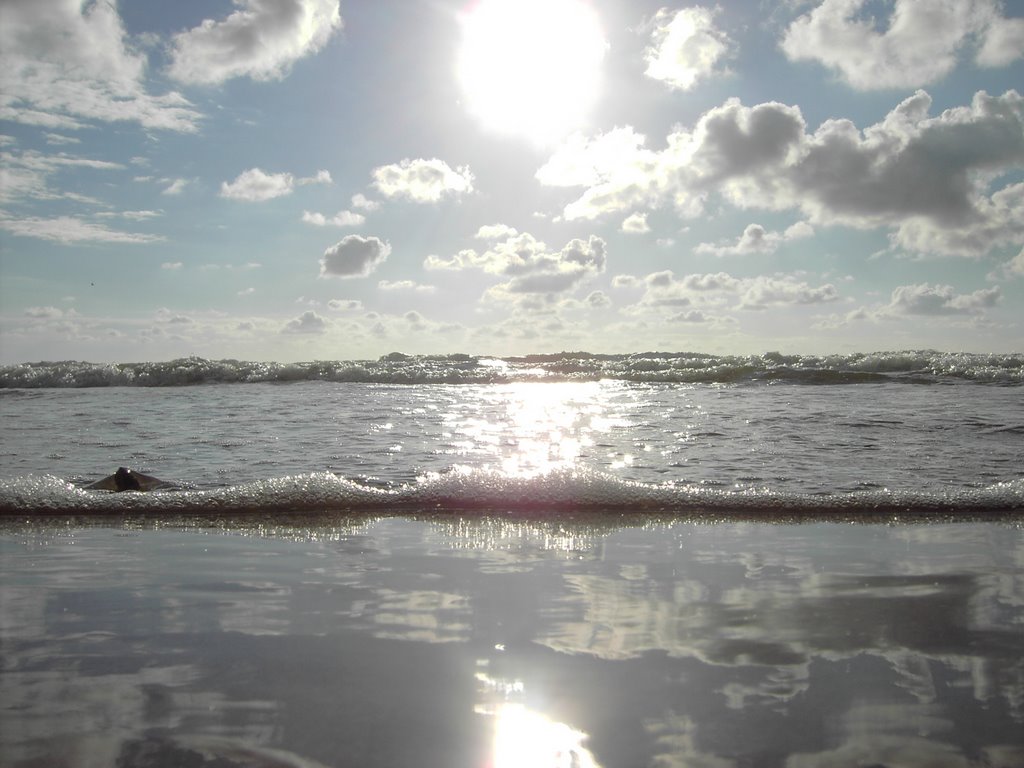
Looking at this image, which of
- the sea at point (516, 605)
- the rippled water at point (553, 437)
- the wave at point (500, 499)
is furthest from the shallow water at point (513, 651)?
the rippled water at point (553, 437)

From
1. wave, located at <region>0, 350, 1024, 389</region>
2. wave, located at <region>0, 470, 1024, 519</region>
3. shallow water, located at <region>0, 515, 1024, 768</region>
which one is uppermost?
wave, located at <region>0, 350, 1024, 389</region>

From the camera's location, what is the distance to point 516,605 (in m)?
3.31

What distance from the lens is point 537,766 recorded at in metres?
2.01

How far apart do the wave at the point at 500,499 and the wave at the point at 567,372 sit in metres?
13.6

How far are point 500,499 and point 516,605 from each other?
2333mm

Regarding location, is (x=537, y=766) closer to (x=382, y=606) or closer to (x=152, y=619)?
(x=382, y=606)

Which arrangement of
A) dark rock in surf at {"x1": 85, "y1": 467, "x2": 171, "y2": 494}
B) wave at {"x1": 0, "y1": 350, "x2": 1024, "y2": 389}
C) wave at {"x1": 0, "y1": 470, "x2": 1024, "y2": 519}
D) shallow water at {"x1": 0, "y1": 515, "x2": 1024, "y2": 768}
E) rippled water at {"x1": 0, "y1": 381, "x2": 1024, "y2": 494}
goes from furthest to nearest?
wave at {"x1": 0, "y1": 350, "x2": 1024, "y2": 389} → rippled water at {"x1": 0, "y1": 381, "x2": 1024, "y2": 494} → dark rock in surf at {"x1": 85, "y1": 467, "x2": 171, "y2": 494} → wave at {"x1": 0, "y1": 470, "x2": 1024, "y2": 519} → shallow water at {"x1": 0, "y1": 515, "x2": 1024, "y2": 768}

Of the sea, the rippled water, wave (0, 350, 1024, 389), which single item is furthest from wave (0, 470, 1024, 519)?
wave (0, 350, 1024, 389)

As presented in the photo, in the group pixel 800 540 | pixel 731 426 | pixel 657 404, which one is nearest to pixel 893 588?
pixel 800 540

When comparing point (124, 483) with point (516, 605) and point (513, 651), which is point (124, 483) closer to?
point (516, 605)

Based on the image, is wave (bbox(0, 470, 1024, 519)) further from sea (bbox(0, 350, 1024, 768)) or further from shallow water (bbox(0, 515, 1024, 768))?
shallow water (bbox(0, 515, 1024, 768))

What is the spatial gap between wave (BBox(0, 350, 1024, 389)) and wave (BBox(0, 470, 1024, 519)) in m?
13.6

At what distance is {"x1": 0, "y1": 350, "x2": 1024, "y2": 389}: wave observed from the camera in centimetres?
1923

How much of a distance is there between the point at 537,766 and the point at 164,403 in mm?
13694
